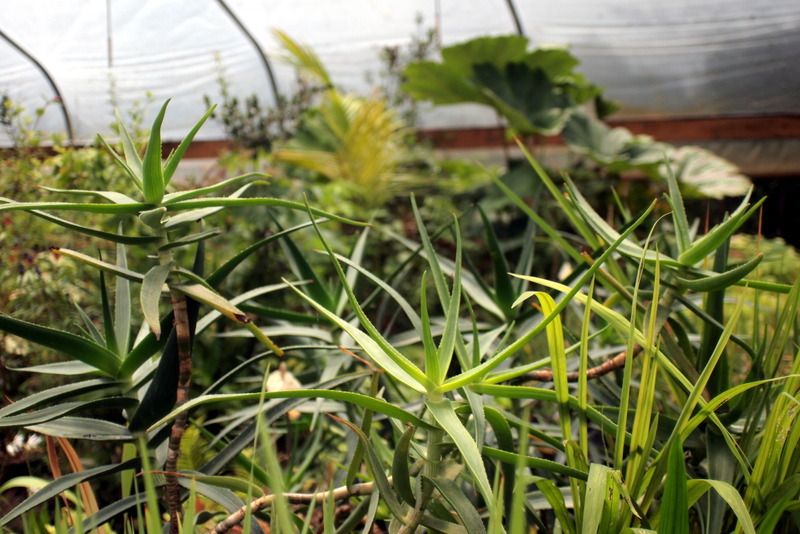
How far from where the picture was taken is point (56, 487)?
2.47 ft

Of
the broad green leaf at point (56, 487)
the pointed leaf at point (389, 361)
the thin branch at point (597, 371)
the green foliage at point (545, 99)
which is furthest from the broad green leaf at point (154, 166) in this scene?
the green foliage at point (545, 99)

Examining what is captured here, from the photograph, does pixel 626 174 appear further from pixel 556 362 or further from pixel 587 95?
pixel 556 362

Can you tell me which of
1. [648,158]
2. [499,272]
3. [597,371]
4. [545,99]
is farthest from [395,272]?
[545,99]

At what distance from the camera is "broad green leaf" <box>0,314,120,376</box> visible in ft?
2.25

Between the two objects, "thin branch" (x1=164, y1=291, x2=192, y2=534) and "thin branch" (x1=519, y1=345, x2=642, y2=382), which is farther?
"thin branch" (x1=519, y1=345, x2=642, y2=382)

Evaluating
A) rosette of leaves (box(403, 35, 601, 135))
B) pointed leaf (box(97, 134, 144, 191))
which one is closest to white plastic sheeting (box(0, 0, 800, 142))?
rosette of leaves (box(403, 35, 601, 135))

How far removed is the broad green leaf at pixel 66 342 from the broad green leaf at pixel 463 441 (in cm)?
41

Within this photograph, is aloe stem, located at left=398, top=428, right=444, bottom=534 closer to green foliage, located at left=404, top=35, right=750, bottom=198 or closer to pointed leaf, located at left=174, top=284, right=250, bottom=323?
pointed leaf, located at left=174, top=284, right=250, bottom=323

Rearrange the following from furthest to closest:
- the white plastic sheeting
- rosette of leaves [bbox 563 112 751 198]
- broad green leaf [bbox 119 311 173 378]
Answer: the white plastic sheeting → rosette of leaves [bbox 563 112 751 198] → broad green leaf [bbox 119 311 173 378]

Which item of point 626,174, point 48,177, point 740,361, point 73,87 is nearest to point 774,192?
point 626,174

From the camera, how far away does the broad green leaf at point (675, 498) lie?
61cm

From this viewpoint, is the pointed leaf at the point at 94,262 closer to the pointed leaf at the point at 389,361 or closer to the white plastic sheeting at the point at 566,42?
the pointed leaf at the point at 389,361

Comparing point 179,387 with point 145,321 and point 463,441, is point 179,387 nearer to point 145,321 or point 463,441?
point 145,321

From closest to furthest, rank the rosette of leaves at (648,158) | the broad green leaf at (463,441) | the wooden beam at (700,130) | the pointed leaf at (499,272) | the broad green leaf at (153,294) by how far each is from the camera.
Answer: the broad green leaf at (463,441) < the broad green leaf at (153,294) < the pointed leaf at (499,272) < the rosette of leaves at (648,158) < the wooden beam at (700,130)
